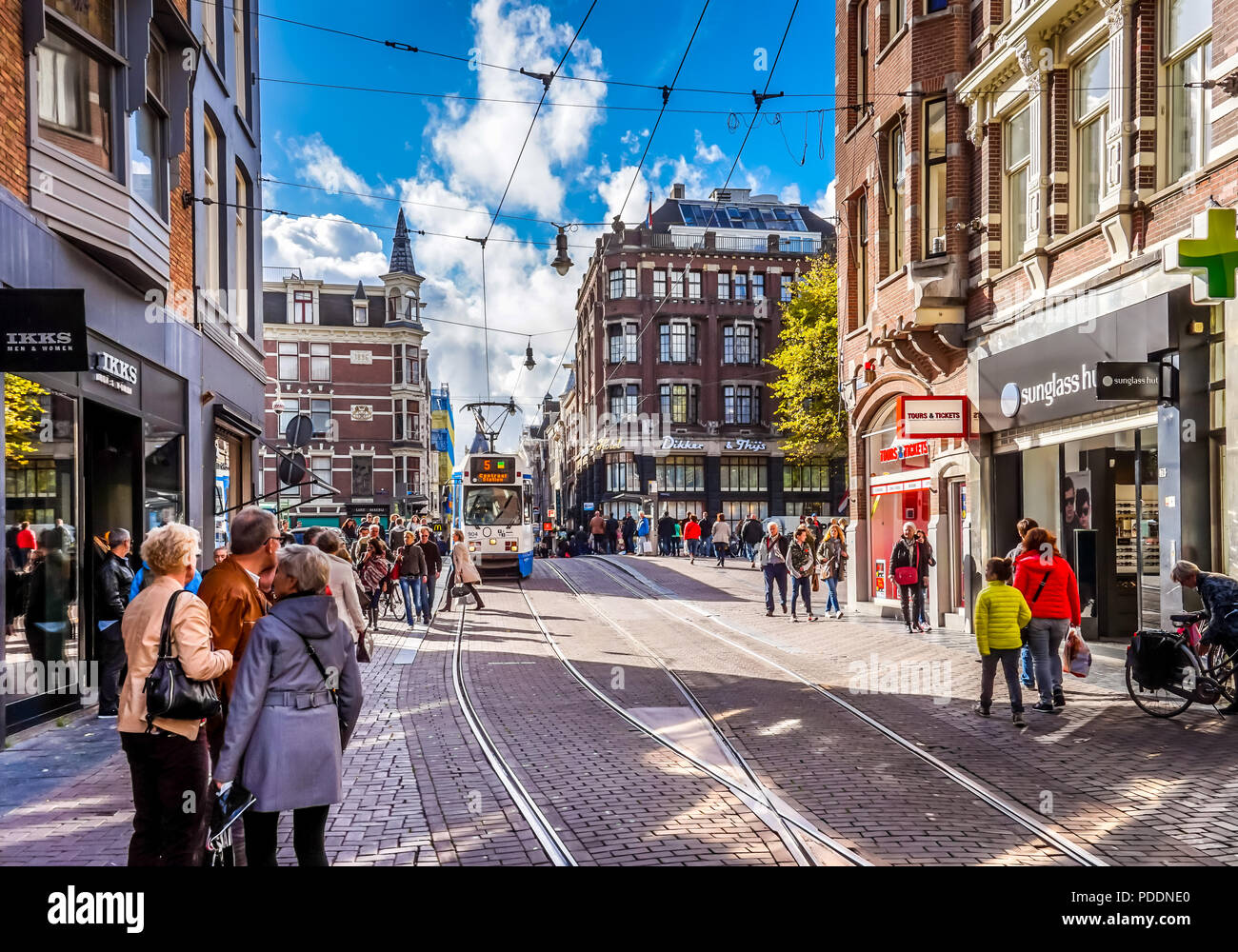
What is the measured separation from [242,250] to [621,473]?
118 ft

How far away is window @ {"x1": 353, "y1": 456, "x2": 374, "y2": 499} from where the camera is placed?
195 ft

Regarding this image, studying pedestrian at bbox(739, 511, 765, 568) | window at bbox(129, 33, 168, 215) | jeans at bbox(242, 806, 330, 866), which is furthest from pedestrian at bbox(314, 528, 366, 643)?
pedestrian at bbox(739, 511, 765, 568)

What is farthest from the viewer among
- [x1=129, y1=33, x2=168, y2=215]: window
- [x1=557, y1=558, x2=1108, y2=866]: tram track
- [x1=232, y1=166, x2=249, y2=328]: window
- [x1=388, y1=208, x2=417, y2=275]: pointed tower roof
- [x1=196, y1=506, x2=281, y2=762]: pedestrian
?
[x1=388, y1=208, x2=417, y2=275]: pointed tower roof

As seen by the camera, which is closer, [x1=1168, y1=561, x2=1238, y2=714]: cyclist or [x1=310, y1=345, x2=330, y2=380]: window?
[x1=1168, y1=561, x2=1238, y2=714]: cyclist

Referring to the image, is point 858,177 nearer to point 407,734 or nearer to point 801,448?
point 407,734

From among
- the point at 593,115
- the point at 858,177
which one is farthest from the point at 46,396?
the point at 858,177

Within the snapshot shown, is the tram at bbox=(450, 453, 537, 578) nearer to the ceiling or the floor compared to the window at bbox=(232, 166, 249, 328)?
nearer to the floor

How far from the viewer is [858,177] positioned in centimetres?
2089

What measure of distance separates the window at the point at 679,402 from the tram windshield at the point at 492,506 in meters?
27.4

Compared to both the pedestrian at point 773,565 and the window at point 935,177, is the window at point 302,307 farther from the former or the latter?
the window at point 935,177

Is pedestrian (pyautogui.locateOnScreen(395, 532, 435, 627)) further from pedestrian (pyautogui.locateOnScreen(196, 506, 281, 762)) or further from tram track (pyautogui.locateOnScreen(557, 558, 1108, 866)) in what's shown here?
pedestrian (pyautogui.locateOnScreen(196, 506, 281, 762))

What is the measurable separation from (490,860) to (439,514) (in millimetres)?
77341

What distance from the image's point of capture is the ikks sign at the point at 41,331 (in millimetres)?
8477

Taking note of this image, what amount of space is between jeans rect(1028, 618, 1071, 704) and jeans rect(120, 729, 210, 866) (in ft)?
25.7
